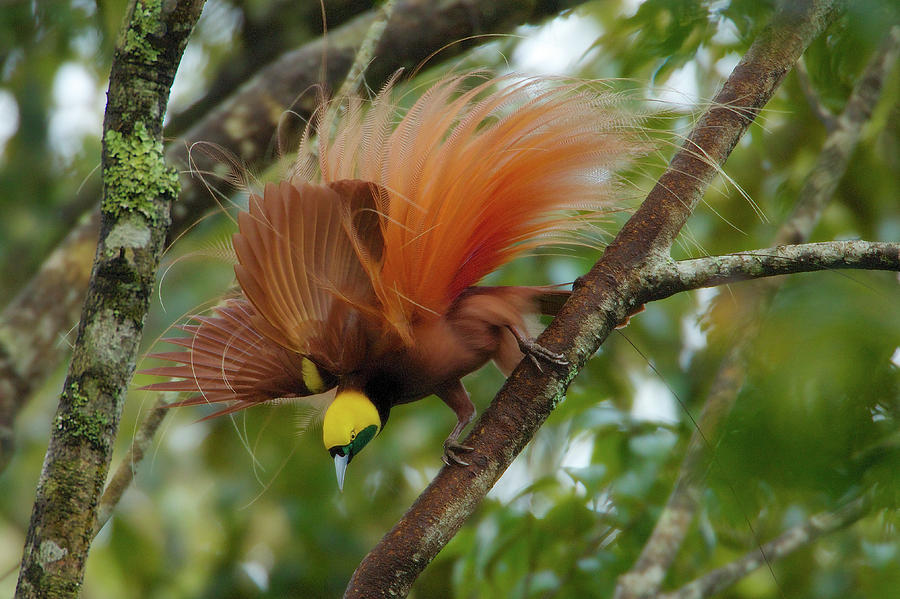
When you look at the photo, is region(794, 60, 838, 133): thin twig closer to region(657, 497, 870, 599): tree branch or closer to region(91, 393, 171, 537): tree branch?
region(657, 497, 870, 599): tree branch

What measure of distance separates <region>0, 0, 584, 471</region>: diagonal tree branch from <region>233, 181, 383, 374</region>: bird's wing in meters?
0.95

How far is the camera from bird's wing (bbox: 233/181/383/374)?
74.4 inches

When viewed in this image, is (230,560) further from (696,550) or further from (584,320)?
(584,320)

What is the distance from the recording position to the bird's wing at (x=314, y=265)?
189cm

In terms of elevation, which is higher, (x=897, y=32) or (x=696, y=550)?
(x=897, y=32)

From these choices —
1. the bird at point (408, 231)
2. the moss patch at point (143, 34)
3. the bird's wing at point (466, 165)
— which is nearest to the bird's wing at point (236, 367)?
the bird at point (408, 231)

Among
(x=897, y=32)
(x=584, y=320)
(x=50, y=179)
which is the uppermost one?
(x=50, y=179)

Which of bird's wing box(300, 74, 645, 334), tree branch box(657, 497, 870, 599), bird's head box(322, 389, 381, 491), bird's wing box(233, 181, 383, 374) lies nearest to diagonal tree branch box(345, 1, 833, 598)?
bird's wing box(300, 74, 645, 334)

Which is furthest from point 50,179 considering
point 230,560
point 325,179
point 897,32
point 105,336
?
point 897,32

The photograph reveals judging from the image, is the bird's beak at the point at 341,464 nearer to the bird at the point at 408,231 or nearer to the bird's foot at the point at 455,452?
the bird at the point at 408,231

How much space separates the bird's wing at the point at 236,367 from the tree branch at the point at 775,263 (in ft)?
2.97

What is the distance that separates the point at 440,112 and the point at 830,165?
6.29 feet

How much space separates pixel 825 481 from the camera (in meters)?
1.76

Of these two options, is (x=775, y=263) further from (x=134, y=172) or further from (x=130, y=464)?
Result: (x=130, y=464)
